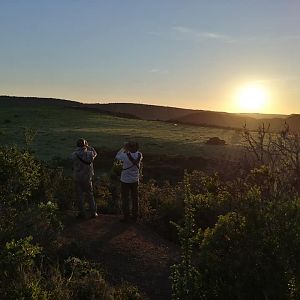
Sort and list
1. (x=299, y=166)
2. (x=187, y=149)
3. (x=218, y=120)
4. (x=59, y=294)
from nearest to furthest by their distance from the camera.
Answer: (x=59, y=294)
(x=299, y=166)
(x=187, y=149)
(x=218, y=120)

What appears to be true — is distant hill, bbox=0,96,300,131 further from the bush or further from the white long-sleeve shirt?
the bush

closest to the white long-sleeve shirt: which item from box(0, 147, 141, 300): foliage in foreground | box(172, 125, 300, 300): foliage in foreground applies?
box(0, 147, 141, 300): foliage in foreground

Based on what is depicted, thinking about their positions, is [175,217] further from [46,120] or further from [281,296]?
[46,120]

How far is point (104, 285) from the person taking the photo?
7.54 metres

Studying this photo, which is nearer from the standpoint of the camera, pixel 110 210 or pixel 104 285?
pixel 104 285

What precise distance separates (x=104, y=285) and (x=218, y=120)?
285 ft

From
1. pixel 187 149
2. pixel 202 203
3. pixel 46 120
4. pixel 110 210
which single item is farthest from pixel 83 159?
pixel 46 120

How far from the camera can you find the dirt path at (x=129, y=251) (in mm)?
8591

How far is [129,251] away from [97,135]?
1484 inches

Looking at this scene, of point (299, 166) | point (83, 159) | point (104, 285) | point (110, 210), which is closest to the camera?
point (104, 285)

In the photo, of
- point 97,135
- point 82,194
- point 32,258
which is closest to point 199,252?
point 32,258

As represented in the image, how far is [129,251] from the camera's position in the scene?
9992mm

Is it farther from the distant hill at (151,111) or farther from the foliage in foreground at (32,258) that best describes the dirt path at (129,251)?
the distant hill at (151,111)

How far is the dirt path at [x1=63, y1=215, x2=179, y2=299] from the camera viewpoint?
28.2 ft
